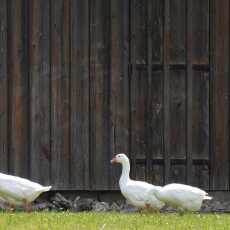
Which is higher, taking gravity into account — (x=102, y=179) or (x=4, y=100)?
(x=4, y=100)

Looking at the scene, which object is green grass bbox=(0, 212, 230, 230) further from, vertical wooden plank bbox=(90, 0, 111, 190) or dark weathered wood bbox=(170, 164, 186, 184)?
vertical wooden plank bbox=(90, 0, 111, 190)

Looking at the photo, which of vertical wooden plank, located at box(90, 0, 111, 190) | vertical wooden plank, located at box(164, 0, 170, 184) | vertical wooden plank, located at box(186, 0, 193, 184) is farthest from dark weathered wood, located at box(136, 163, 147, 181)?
vertical wooden plank, located at box(186, 0, 193, 184)

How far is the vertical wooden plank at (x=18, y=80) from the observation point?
16219mm

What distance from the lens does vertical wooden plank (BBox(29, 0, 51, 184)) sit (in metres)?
16.2

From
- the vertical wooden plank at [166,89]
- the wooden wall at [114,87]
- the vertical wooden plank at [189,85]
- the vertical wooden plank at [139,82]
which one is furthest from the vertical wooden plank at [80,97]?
the vertical wooden plank at [189,85]

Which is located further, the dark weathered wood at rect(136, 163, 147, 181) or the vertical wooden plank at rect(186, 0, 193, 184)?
the dark weathered wood at rect(136, 163, 147, 181)

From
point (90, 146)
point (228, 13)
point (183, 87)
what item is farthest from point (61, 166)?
point (228, 13)

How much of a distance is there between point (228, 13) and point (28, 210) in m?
3.84

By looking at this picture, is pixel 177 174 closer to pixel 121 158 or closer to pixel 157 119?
pixel 157 119

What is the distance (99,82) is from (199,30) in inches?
A: 60.2

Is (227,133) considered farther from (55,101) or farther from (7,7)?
(7,7)

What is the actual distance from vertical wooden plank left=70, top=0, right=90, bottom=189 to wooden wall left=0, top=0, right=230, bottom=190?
0.01 m

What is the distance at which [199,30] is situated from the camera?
16.2m

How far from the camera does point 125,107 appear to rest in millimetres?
16188
